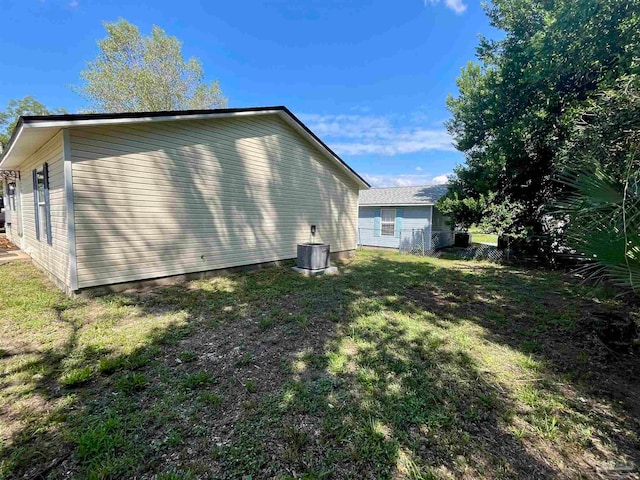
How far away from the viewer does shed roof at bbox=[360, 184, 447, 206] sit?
14.4 m

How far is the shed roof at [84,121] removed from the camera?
15.3 feet

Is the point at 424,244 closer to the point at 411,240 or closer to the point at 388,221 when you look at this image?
the point at 411,240

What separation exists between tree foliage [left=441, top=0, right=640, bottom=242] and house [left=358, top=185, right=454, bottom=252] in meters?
2.07

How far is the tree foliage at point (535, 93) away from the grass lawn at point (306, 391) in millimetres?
3972

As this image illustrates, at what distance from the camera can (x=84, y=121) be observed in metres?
4.89

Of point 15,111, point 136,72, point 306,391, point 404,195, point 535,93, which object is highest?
point 15,111

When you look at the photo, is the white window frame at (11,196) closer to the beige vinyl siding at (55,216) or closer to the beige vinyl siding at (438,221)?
the beige vinyl siding at (55,216)

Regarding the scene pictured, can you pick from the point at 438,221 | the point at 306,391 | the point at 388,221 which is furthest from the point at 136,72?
the point at 306,391

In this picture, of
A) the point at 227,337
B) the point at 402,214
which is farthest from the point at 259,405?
the point at 402,214

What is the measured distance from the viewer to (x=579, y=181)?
3.24m

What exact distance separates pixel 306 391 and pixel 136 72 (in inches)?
858

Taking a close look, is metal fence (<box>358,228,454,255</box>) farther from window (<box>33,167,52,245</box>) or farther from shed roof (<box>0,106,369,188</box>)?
window (<box>33,167,52,245</box>)

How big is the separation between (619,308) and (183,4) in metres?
16.7

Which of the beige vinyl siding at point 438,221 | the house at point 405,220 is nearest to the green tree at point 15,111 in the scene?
the house at point 405,220
